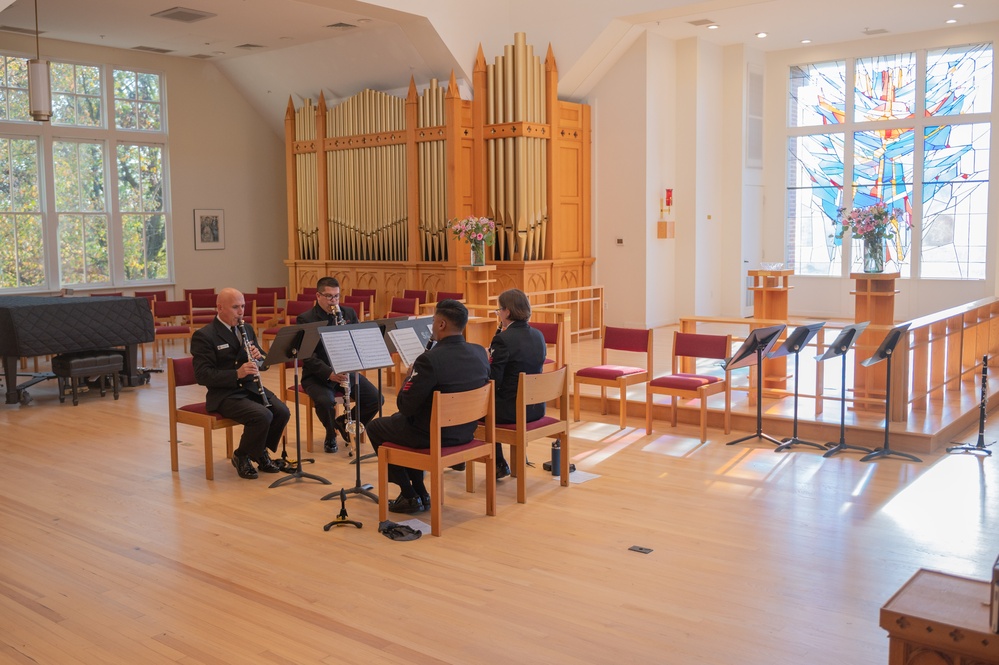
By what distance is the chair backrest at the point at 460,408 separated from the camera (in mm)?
5008

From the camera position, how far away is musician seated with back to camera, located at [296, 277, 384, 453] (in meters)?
6.91

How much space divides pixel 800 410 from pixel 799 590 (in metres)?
3.67

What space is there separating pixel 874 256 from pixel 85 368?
7548 mm

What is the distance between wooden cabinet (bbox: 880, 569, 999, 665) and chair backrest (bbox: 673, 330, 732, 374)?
16.3 feet

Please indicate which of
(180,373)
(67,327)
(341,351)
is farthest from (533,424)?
(67,327)

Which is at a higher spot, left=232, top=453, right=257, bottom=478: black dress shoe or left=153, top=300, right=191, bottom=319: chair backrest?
left=153, top=300, right=191, bottom=319: chair backrest

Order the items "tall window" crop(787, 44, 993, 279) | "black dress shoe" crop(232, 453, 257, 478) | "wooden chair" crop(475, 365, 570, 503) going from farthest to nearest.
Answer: "tall window" crop(787, 44, 993, 279) → "black dress shoe" crop(232, 453, 257, 478) → "wooden chair" crop(475, 365, 570, 503)

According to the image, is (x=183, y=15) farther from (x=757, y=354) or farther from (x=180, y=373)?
(x=757, y=354)

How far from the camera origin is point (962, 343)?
8.42 metres

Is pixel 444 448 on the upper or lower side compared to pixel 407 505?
upper

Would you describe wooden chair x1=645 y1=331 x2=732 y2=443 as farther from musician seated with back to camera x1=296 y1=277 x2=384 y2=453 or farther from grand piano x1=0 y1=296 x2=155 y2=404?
grand piano x1=0 y1=296 x2=155 y2=404

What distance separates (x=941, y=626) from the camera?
235cm

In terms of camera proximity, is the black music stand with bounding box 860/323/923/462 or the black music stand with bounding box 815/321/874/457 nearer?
the black music stand with bounding box 860/323/923/462

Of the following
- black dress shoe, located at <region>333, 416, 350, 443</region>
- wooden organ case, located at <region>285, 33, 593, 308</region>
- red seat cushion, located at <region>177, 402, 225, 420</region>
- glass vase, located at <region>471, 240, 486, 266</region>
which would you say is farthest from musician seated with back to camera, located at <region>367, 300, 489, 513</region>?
wooden organ case, located at <region>285, 33, 593, 308</region>
